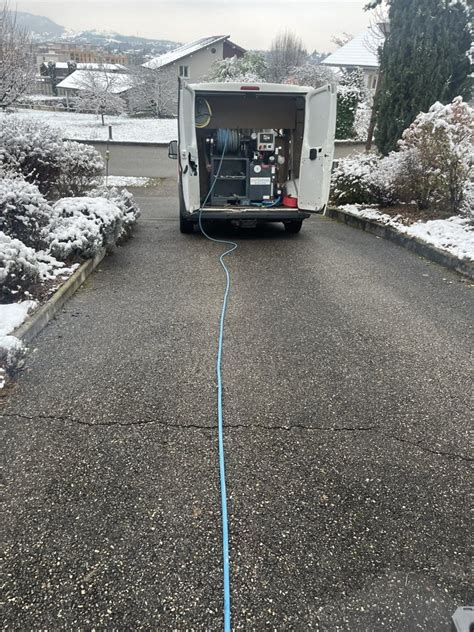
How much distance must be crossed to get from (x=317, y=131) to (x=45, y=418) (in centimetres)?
633

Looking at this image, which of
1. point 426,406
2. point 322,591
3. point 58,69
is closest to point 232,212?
point 426,406

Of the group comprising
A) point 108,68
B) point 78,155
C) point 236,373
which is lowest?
point 236,373

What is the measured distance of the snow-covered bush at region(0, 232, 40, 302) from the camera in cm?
415

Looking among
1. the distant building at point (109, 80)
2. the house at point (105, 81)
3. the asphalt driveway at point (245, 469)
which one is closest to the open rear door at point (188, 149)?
the asphalt driveway at point (245, 469)

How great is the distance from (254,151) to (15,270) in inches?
225

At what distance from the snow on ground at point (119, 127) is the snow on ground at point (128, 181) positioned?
10370 millimetres

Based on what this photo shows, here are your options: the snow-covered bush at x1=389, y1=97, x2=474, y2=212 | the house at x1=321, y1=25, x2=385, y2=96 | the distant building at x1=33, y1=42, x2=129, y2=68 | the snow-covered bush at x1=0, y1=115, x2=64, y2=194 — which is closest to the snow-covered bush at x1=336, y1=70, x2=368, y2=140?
the house at x1=321, y1=25, x2=385, y2=96

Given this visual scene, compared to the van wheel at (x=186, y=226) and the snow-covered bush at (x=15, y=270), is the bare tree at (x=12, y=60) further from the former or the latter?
the snow-covered bush at (x=15, y=270)

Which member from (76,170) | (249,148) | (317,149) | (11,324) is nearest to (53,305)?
(11,324)

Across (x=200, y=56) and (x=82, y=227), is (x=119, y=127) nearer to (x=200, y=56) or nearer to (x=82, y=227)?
(x=200, y=56)

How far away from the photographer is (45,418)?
2873 millimetres

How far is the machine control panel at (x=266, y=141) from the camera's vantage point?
8.51 metres

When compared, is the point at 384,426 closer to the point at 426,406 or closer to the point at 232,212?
the point at 426,406

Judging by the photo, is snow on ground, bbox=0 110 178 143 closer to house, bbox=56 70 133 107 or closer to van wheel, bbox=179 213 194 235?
house, bbox=56 70 133 107
